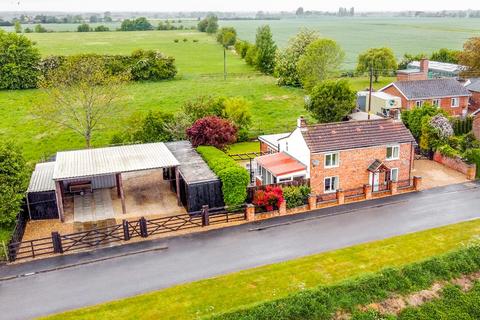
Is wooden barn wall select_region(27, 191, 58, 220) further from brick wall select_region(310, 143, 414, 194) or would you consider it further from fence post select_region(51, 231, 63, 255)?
brick wall select_region(310, 143, 414, 194)

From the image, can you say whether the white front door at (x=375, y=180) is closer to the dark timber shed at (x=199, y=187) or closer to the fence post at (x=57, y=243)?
the dark timber shed at (x=199, y=187)

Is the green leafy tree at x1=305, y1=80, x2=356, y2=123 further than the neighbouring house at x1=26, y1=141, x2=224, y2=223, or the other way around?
the green leafy tree at x1=305, y1=80, x2=356, y2=123

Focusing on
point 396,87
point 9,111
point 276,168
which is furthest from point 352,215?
point 9,111

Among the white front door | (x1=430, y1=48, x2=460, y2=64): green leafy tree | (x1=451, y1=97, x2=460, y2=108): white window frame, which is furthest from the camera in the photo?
(x1=430, y1=48, x2=460, y2=64): green leafy tree

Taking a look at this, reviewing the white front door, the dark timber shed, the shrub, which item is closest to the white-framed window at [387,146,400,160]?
the white front door

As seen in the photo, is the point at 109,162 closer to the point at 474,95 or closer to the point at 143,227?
the point at 143,227

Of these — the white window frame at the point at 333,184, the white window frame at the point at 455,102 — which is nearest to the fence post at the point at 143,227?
the white window frame at the point at 333,184

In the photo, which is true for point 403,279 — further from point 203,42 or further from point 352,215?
point 203,42
